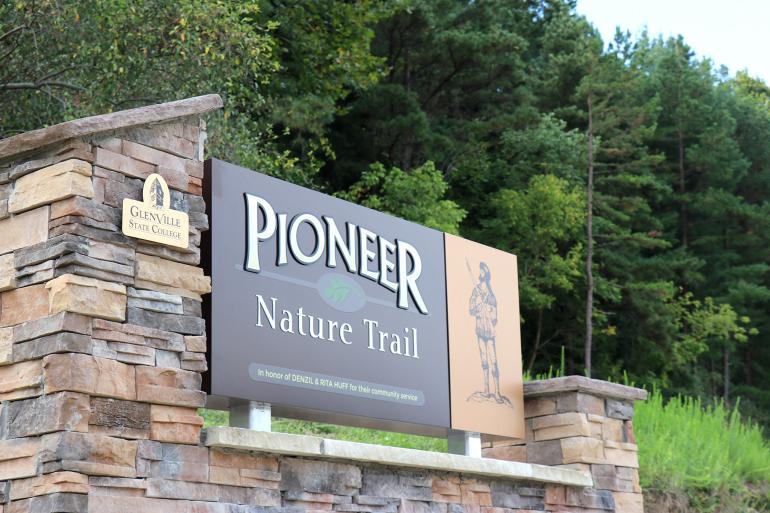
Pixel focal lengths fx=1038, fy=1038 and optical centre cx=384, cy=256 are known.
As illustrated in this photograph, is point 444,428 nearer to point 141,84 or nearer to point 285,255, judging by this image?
point 285,255

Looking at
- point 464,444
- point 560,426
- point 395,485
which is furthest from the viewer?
point 560,426

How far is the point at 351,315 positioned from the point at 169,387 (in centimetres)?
147

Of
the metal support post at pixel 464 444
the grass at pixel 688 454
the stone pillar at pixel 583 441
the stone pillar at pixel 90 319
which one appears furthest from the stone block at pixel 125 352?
the grass at pixel 688 454

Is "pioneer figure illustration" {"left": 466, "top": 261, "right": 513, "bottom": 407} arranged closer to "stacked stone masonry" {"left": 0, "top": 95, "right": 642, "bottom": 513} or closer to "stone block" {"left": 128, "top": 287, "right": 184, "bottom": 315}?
"stacked stone masonry" {"left": 0, "top": 95, "right": 642, "bottom": 513}

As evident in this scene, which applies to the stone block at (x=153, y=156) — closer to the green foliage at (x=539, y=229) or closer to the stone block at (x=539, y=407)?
the stone block at (x=539, y=407)

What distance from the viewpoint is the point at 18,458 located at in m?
4.02

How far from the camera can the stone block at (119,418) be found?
13.3 ft

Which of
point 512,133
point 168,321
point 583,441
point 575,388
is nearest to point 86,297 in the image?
point 168,321

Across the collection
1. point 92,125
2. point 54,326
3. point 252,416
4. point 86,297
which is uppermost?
point 92,125

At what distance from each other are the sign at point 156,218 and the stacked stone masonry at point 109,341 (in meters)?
0.04

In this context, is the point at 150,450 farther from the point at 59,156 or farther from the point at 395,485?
the point at 395,485

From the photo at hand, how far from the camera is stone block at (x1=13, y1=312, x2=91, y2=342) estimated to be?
13.3ft

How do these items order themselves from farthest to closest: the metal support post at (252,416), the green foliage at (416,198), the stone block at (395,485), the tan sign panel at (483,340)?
1. the green foliage at (416,198)
2. the tan sign panel at (483,340)
3. the stone block at (395,485)
4. the metal support post at (252,416)

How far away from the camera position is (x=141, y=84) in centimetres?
1088
